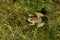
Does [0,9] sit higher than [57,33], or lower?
higher

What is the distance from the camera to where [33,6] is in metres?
2.58

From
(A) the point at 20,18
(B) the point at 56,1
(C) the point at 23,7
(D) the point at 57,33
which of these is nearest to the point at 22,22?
(A) the point at 20,18

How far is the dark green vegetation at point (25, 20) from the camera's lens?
2.28m

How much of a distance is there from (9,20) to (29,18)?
8.9 inches

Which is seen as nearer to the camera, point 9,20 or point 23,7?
point 9,20

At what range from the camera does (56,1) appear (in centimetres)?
273

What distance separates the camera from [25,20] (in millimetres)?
2449

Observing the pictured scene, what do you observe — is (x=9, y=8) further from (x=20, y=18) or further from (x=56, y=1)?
(x=56, y=1)

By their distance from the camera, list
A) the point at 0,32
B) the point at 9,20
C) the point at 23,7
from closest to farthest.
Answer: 1. the point at 0,32
2. the point at 9,20
3. the point at 23,7

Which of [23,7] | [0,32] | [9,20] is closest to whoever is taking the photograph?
[0,32]

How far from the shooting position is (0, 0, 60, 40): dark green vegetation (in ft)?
7.47

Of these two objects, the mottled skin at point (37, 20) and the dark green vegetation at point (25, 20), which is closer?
the dark green vegetation at point (25, 20)

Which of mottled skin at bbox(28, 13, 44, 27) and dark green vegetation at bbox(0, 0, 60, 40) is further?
mottled skin at bbox(28, 13, 44, 27)

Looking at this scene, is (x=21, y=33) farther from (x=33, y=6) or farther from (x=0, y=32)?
(x=33, y=6)
